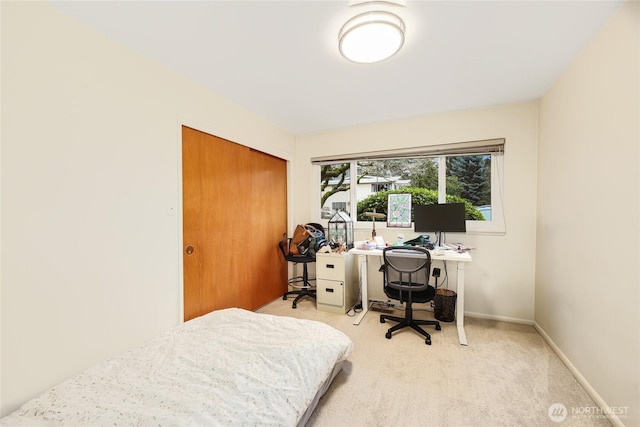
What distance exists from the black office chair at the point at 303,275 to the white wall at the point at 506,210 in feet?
4.22

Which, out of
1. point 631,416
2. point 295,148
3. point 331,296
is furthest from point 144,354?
point 295,148

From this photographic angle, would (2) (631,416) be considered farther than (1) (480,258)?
No

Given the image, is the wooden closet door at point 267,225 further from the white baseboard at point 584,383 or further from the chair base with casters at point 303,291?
the white baseboard at point 584,383

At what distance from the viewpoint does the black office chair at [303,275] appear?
3338 millimetres

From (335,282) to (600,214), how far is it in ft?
7.66

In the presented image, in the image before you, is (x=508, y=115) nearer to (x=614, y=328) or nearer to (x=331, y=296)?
(x=614, y=328)

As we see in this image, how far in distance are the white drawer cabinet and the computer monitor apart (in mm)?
958

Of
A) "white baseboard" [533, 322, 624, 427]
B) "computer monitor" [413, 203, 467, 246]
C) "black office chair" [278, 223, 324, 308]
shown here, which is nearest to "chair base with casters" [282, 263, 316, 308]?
"black office chair" [278, 223, 324, 308]

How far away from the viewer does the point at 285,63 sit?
78.0 inches

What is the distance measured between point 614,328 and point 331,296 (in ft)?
7.56

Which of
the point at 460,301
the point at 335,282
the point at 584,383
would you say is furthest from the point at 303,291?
the point at 584,383

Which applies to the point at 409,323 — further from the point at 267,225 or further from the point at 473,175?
the point at 267,225

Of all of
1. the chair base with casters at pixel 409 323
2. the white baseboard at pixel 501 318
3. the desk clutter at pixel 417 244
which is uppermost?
the desk clutter at pixel 417 244

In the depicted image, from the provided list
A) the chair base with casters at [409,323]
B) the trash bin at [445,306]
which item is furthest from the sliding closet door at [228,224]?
the trash bin at [445,306]
